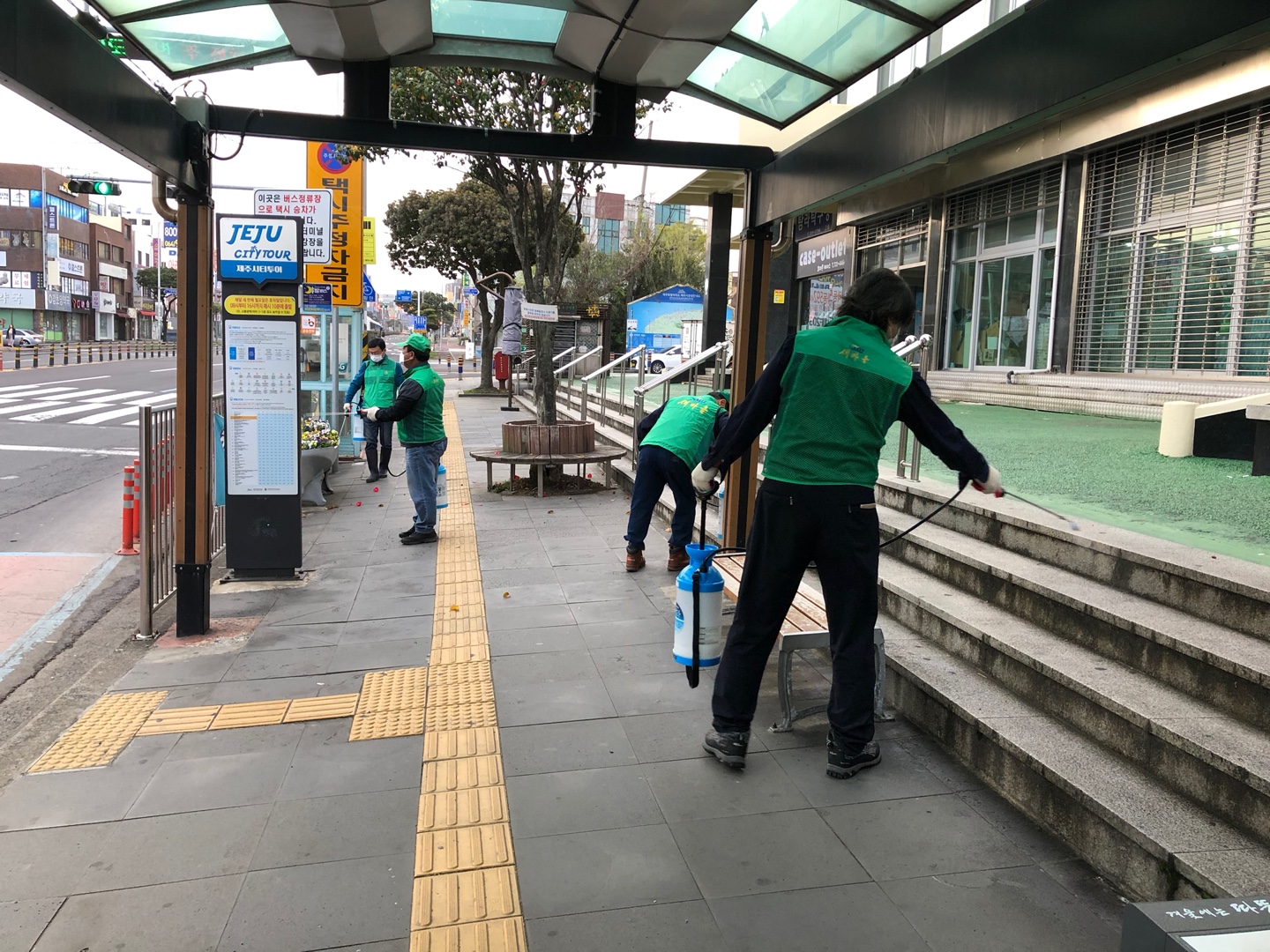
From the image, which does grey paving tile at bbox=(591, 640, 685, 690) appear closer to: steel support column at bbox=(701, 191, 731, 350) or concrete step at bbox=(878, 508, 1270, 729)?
concrete step at bbox=(878, 508, 1270, 729)

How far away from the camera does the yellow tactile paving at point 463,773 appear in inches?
138

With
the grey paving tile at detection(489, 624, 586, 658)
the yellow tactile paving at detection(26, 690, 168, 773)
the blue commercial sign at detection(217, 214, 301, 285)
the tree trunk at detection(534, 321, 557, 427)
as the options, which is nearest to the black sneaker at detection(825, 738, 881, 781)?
the grey paving tile at detection(489, 624, 586, 658)

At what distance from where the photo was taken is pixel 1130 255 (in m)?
12.3

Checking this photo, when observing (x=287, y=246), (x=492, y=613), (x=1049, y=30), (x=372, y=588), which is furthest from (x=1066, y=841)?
(x=287, y=246)

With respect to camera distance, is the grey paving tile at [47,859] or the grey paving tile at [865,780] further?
the grey paving tile at [865,780]

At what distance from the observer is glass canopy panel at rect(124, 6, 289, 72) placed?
14.6 feet

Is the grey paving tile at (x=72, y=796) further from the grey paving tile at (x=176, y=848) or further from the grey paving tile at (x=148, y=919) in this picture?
the grey paving tile at (x=148, y=919)

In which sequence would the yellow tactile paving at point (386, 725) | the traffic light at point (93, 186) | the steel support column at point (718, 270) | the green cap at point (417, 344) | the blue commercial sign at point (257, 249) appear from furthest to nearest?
the traffic light at point (93, 186)
the steel support column at point (718, 270)
the green cap at point (417, 344)
the blue commercial sign at point (257, 249)
the yellow tactile paving at point (386, 725)

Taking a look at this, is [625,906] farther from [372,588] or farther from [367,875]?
[372,588]

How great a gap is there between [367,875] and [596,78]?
423cm

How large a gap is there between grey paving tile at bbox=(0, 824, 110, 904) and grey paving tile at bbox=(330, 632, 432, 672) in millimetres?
1706

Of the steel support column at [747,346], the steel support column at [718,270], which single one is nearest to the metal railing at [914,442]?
the steel support column at [747,346]

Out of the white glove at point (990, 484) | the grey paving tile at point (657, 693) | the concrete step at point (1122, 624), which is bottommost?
the grey paving tile at point (657, 693)

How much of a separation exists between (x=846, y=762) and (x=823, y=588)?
0.68m
